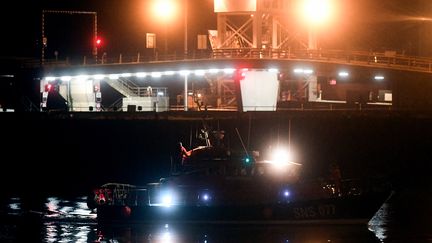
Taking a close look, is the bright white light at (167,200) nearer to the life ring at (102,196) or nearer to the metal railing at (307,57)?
the life ring at (102,196)

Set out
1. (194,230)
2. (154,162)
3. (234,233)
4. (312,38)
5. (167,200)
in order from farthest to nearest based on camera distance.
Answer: (312,38)
(154,162)
(167,200)
(194,230)
(234,233)

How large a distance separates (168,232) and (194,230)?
3.74ft

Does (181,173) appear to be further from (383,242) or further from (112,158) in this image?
(112,158)

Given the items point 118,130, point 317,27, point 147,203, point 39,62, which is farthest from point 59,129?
point 317,27

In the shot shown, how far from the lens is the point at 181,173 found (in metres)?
40.7

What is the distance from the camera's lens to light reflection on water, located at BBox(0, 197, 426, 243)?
1526 inches

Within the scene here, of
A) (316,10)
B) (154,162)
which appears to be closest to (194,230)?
(154,162)

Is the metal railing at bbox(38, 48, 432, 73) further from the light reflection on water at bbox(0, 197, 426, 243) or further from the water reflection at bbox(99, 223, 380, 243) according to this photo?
the water reflection at bbox(99, 223, 380, 243)

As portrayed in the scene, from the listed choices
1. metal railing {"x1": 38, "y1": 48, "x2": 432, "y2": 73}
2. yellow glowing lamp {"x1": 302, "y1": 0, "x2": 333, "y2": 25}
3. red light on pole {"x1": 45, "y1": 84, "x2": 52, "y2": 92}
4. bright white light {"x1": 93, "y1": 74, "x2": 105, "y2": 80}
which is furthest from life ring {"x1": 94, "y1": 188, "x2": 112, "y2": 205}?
yellow glowing lamp {"x1": 302, "y1": 0, "x2": 333, "y2": 25}

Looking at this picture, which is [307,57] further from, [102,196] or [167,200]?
[102,196]

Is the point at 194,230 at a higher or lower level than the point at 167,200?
lower

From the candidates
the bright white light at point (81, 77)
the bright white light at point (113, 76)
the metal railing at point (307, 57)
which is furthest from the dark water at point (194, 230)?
the bright white light at point (113, 76)

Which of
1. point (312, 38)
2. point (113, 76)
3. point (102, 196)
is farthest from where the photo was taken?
point (312, 38)

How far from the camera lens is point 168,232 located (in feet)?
132
